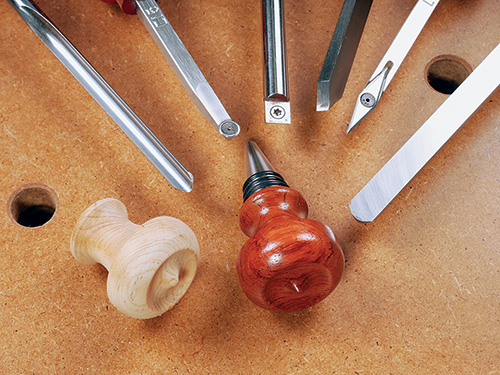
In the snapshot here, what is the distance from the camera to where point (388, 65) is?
2.17ft

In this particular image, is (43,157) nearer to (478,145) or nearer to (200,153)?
(200,153)

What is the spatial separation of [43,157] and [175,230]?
24 centimetres

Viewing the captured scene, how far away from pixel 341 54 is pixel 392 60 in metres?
0.08

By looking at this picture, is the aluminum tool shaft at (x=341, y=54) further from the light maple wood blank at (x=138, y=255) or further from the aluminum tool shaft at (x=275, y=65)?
the light maple wood blank at (x=138, y=255)

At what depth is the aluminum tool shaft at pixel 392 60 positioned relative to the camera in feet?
2.09

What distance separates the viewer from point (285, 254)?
→ 1.61 feet

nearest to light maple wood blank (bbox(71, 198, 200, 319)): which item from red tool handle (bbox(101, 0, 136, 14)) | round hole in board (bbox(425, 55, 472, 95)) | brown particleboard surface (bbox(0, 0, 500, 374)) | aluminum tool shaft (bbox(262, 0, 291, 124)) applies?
brown particleboard surface (bbox(0, 0, 500, 374))

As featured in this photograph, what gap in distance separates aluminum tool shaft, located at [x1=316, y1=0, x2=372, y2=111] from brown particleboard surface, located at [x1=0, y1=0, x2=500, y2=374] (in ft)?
0.18

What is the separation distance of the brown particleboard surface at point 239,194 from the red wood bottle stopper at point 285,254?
77 millimetres

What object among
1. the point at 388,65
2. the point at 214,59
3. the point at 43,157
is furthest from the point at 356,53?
the point at 43,157

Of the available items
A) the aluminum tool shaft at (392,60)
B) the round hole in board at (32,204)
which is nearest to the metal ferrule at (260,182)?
the aluminum tool shaft at (392,60)

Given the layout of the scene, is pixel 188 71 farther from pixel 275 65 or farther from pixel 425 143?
pixel 425 143

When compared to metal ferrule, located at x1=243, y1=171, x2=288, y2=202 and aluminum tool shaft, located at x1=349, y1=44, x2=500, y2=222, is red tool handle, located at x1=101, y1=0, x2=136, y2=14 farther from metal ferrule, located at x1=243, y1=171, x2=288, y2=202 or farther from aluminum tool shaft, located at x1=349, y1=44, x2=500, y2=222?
aluminum tool shaft, located at x1=349, y1=44, x2=500, y2=222

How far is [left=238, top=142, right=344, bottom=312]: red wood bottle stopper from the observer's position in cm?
49
